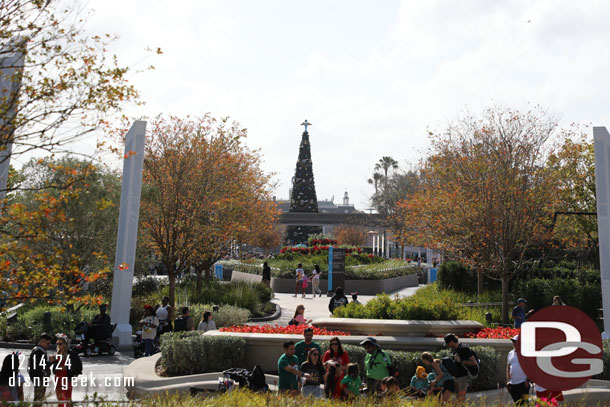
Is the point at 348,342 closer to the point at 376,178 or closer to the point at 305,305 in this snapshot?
the point at 305,305

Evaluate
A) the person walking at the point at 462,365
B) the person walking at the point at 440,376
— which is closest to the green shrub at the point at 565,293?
the person walking at the point at 462,365

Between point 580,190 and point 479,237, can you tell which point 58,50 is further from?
point 580,190

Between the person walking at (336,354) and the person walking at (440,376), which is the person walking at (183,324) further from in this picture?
the person walking at (440,376)

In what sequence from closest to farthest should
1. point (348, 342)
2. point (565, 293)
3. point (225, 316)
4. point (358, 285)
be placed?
point (348, 342) → point (225, 316) → point (565, 293) → point (358, 285)

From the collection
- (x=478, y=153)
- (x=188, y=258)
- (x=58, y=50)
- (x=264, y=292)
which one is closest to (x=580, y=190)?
(x=478, y=153)

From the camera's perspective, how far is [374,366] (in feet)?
30.0

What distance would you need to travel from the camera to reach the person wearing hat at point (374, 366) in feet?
29.8

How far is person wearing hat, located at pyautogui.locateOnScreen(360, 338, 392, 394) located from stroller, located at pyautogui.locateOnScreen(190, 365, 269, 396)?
5.19ft

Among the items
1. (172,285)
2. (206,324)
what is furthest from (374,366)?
(172,285)

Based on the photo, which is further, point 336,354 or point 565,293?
point 565,293

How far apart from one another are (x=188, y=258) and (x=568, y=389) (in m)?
14.3

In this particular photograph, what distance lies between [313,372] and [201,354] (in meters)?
3.48

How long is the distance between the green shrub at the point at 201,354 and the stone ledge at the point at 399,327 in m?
2.30

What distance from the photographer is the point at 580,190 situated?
1103 inches
